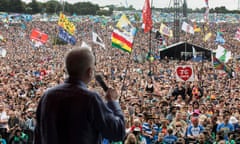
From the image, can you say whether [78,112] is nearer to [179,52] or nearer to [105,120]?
[105,120]

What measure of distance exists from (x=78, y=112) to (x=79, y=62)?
26 centimetres

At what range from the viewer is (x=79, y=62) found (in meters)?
2.64

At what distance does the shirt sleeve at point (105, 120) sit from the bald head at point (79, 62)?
0.54ft

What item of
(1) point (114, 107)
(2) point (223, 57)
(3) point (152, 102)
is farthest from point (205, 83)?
(1) point (114, 107)

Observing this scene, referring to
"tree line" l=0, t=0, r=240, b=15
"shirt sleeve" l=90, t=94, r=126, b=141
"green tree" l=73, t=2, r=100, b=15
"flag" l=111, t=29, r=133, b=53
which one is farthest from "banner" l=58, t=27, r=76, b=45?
"green tree" l=73, t=2, r=100, b=15

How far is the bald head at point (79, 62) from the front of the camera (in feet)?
8.68

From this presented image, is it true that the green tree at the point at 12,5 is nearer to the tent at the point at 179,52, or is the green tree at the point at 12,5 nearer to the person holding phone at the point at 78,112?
the tent at the point at 179,52

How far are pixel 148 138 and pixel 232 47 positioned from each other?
5450 centimetres

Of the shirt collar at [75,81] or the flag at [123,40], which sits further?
the flag at [123,40]

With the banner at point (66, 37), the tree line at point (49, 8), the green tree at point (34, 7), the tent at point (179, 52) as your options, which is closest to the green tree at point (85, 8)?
the tree line at point (49, 8)

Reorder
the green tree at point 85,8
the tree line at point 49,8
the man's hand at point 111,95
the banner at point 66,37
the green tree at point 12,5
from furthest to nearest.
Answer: the green tree at point 85,8
the tree line at point 49,8
the green tree at point 12,5
the banner at point 66,37
the man's hand at point 111,95

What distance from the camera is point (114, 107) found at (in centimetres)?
266

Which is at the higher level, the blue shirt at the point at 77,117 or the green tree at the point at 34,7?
the blue shirt at the point at 77,117

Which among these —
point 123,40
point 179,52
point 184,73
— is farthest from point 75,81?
point 179,52
